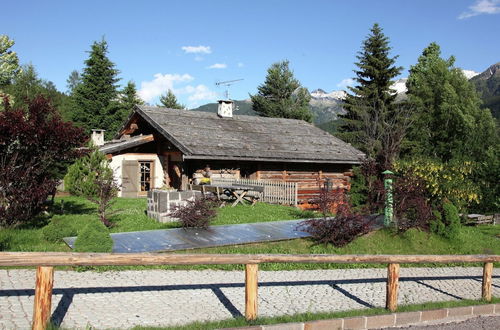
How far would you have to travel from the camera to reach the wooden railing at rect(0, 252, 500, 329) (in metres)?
4.91

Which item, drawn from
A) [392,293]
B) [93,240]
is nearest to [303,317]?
[392,293]

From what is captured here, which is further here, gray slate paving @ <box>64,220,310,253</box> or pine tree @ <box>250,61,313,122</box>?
pine tree @ <box>250,61,313,122</box>

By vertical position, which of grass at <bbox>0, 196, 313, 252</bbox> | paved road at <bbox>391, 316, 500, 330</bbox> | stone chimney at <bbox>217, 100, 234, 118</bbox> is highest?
stone chimney at <bbox>217, 100, 234, 118</bbox>

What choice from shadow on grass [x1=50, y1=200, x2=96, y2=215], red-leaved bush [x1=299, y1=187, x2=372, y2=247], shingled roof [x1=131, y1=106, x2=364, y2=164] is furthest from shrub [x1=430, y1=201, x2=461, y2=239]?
shadow on grass [x1=50, y1=200, x2=96, y2=215]

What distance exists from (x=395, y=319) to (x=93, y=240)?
5.43 meters

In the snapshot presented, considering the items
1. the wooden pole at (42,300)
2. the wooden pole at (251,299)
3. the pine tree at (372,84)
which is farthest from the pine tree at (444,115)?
the wooden pole at (42,300)

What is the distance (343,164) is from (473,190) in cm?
→ 807

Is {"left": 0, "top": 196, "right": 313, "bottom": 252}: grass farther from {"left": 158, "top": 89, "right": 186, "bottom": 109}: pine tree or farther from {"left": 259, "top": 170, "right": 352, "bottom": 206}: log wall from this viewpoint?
{"left": 158, "top": 89, "right": 186, "bottom": 109}: pine tree

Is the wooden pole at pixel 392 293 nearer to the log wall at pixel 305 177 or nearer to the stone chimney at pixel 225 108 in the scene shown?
the log wall at pixel 305 177

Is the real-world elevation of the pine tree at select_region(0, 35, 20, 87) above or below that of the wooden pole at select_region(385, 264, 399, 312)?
above

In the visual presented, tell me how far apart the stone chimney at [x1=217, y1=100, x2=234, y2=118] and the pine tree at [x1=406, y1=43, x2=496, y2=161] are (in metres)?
16.8

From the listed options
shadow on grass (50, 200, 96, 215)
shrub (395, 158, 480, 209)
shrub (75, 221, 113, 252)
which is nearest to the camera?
shrub (75, 221, 113, 252)

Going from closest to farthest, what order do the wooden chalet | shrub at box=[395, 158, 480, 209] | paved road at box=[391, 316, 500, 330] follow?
paved road at box=[391, 316, 500, 330] < shrub at box=[395, 158, 480, 209] < the wooden chalet

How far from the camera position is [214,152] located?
2044cm
